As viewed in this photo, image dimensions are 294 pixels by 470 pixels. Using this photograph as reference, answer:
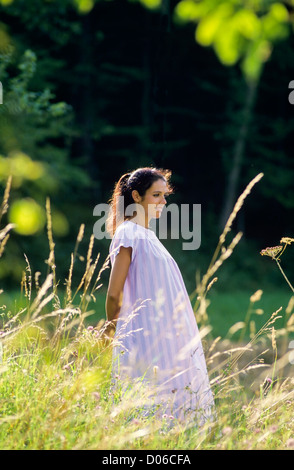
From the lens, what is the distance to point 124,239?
332cm

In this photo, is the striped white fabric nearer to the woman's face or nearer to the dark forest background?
the woman's face

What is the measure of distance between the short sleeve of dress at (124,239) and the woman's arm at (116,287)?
49mm

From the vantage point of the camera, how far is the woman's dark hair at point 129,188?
356 cm

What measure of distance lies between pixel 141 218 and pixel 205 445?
136 centimetres

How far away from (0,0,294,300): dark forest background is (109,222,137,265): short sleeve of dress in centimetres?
1171

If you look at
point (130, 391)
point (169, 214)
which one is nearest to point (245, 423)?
point (130, 391)

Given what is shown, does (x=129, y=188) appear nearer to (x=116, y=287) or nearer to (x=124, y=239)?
(x=124, y=239)

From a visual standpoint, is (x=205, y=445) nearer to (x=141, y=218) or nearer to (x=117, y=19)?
(x=141, y=218)

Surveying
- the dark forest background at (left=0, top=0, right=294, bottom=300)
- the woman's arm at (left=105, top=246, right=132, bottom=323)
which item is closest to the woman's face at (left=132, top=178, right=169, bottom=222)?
the woman's arm at (left=105, top=246, right=132, bottom=323)

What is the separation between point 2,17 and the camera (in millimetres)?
16500

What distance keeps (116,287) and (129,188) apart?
660 millimetres

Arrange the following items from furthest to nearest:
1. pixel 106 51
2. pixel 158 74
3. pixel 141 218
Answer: pixel 106 51 < pixel 158 74 < pixel 141 218

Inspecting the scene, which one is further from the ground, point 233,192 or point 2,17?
point 2,17

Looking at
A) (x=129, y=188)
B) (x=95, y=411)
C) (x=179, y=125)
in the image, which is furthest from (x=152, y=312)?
(x=179, y=125)
